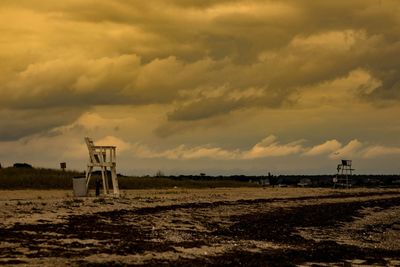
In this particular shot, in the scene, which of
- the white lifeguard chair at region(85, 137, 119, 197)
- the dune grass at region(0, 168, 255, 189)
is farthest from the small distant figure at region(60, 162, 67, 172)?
the white lifeguard chair at region(85, 137, 119, 197)

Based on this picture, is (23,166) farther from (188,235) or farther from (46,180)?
(188,235)

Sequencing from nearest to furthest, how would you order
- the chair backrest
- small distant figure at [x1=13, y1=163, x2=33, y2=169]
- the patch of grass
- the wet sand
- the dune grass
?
the wet sand, the chair backrest, the patch of grass, the dune grass, small distant figure at [x1=13, y1=163, x2=33, y2=169]

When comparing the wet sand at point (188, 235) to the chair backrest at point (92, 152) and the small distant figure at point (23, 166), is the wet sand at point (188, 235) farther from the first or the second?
the small distant figure at point (23, 166)

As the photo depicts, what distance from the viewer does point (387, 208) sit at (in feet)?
170

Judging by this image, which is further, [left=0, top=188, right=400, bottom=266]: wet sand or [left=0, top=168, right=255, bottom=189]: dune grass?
[left=0, top=168, right=255, bottom=189]: dune grass

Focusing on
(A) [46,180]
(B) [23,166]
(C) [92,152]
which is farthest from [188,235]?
(B) [23,166]

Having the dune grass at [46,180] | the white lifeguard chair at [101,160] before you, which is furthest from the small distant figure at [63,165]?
the white lifeguard chair at [101,160]

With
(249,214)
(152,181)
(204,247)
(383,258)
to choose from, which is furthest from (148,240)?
(152,181)

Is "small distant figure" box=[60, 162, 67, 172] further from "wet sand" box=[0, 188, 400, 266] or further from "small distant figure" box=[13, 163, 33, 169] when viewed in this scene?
"wet sand" box=[0, 188, 400, 266]

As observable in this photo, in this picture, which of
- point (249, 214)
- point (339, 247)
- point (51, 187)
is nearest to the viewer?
point (339, 247)

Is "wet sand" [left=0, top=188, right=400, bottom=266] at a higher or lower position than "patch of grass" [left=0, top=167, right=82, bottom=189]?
lower

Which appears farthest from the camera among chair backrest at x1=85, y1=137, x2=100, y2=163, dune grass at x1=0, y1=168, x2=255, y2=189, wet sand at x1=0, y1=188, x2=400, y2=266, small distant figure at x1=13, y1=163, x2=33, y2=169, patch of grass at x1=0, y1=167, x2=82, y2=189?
small distant figure at x1=13, y1=163, x2=33, y2=169

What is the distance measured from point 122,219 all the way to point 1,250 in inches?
459

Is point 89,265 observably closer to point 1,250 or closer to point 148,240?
point 1,250
